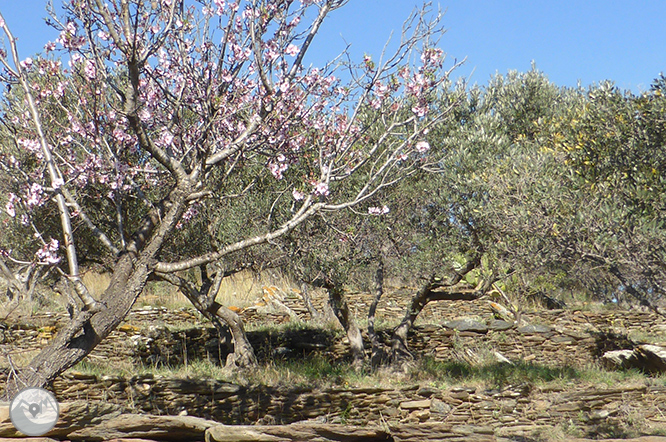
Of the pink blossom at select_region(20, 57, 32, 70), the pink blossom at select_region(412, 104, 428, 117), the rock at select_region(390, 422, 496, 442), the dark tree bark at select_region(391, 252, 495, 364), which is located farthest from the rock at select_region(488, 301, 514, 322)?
the pink blossom at select_region(20, 57, 32, 70)

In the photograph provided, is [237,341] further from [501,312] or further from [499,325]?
[501,312]

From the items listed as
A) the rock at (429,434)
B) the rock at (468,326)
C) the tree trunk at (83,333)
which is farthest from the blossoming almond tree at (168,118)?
the rock at (468,326)

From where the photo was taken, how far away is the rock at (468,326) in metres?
16.1

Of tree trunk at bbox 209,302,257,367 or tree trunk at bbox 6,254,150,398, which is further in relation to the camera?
tree trunk at bbox 209,302,257,367

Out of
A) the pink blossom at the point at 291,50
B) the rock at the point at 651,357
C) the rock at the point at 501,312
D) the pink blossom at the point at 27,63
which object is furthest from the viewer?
the rock at the point at 501,312

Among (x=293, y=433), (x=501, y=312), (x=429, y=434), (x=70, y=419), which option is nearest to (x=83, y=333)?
(x=70, y=419)

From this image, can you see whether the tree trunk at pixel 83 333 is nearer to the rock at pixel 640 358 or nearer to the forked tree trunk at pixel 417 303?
the forked tree trunk at pixel 417 303

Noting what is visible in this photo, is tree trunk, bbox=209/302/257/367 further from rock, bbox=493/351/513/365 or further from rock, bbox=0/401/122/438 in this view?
rock, bbox=0/401/122/438

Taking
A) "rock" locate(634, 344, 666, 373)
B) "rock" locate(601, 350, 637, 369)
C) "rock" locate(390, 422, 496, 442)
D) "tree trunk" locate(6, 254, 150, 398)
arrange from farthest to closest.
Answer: "rock" locate(601, 350, 637, 369)
"rock" locate(634, 344, 666, 373)
"tree trunk" locate(6, 254, 150, 398)
"rock" locate(390, 422, 496, 442)

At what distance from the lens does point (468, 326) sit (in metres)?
16.2

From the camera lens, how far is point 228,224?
40.9 feet

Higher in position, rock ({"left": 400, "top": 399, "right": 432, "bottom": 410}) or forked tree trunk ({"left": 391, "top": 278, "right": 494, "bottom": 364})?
forked tree trunk ({"left": 391, "top": 278, "right": 494, "bottom": 364})

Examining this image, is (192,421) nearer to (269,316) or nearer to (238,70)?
(238,70)

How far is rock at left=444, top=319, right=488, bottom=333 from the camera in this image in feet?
52.9
